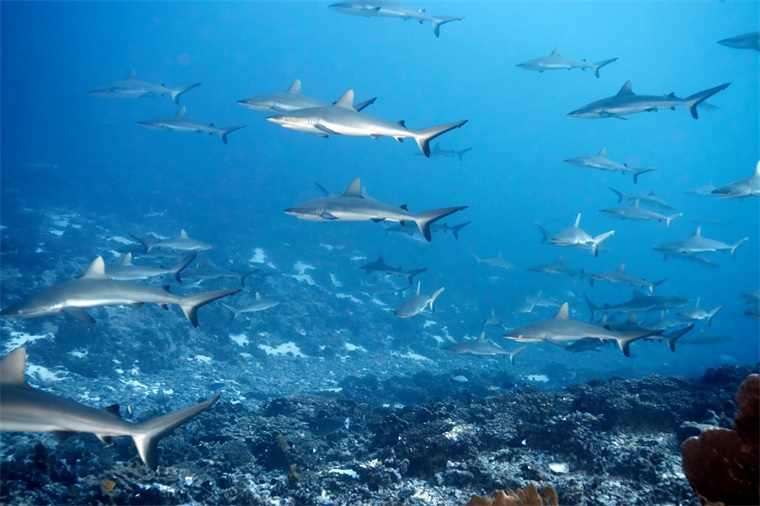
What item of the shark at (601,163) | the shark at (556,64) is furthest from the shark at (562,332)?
the shark at (556,64)

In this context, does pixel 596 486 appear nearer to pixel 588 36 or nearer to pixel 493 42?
pixel 588 36

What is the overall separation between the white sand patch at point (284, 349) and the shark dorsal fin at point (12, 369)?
13.7 m

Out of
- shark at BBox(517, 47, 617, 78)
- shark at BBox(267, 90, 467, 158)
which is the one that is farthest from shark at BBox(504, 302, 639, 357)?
shark at BBox(517, 47, 617, 78)

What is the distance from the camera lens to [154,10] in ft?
596

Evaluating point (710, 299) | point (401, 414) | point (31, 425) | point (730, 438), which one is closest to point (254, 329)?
point (401, 414)

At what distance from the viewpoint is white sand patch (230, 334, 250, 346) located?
17.5 m

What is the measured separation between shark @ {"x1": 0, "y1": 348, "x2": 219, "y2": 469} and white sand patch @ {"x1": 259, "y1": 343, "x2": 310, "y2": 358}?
1371cm

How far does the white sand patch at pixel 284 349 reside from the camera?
1776cm

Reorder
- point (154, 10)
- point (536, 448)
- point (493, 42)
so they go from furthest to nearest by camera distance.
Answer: point (493, 42) → point (154, 10) → point (536, 448)

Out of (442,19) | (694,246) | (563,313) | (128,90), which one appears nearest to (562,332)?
(563,313)

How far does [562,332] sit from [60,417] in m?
8.00

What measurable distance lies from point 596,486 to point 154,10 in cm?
24045

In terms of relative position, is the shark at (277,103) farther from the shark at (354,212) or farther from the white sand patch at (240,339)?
the white sand patch at (240,339)

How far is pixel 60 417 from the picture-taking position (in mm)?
3842
